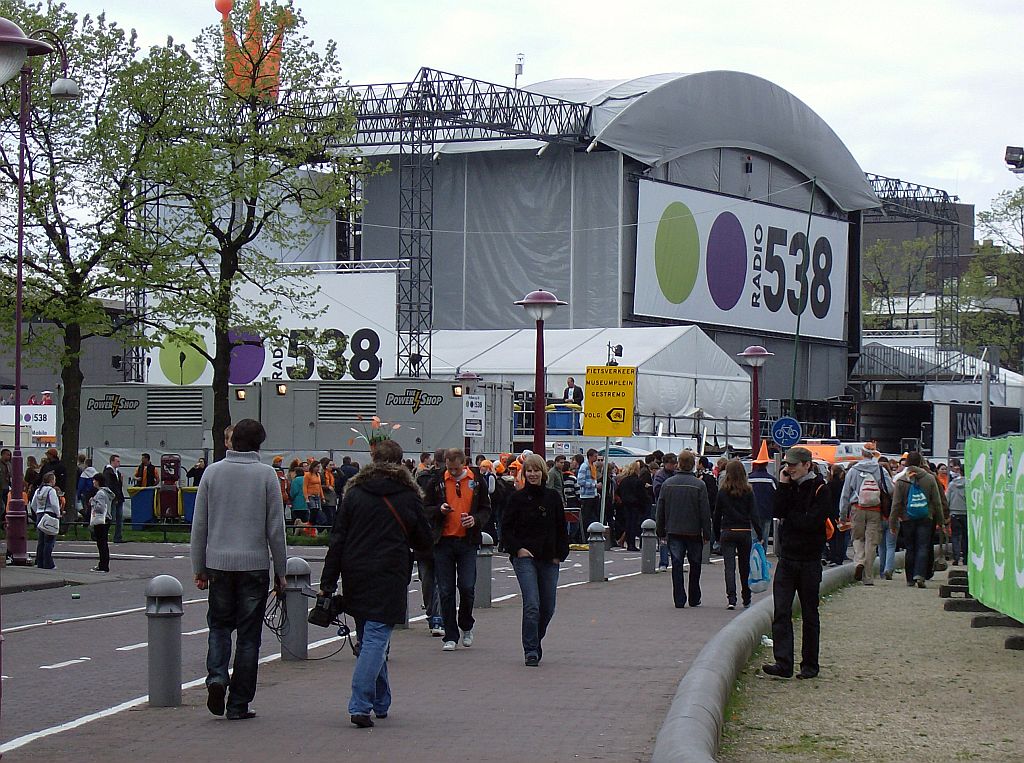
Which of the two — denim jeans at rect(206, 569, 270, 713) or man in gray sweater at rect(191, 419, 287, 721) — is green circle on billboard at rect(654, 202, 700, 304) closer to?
man in gray sweater at rect(191, 419, 287, 721)

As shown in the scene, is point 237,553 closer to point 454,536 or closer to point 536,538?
point 536,538

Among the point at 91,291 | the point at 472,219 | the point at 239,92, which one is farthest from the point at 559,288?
the point at 91,291

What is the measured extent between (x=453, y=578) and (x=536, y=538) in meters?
1.15

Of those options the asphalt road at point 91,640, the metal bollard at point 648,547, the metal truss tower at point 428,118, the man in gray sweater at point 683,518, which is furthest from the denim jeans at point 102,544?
the metal truss tower at point 428,118

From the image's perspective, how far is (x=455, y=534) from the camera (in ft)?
45.5

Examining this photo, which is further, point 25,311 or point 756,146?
point 756,146

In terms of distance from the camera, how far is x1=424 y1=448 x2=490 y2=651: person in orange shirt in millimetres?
13695

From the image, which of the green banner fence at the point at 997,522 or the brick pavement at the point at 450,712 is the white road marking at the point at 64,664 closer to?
the brick pavement at the point at 450,712

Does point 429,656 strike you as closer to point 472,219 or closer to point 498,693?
point 498,693

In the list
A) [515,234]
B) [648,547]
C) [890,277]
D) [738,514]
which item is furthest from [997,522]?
[890,277]

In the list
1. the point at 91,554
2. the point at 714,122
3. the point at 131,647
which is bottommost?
the point at 91,554

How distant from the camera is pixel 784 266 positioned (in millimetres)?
70875

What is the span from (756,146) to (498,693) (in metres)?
Answer: 59.9

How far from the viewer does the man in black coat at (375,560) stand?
9.29m
